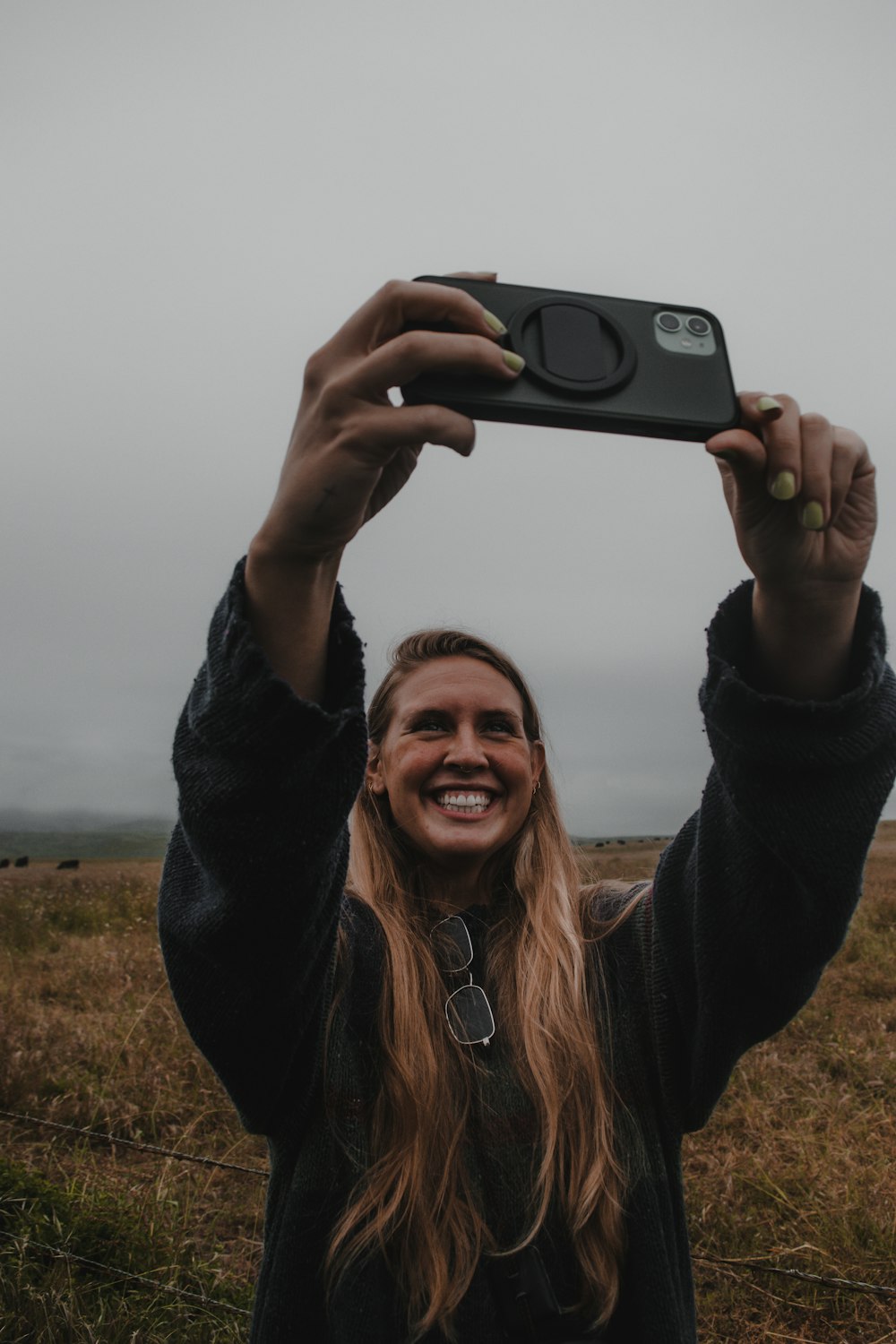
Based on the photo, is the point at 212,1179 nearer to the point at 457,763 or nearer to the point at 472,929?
the point at 472,929

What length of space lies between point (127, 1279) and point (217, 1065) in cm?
248

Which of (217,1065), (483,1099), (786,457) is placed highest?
(786,457)

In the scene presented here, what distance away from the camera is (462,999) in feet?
6.13

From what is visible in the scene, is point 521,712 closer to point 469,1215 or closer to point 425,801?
point 425,801

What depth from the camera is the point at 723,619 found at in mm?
1446

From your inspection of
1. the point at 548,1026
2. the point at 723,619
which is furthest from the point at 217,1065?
the point at 723,619

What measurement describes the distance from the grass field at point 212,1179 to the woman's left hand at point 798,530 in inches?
58.6

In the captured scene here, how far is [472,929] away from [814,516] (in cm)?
131

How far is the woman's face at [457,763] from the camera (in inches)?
86.2

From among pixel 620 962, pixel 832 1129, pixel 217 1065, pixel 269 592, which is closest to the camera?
pixel 269 592

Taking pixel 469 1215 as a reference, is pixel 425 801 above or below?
above

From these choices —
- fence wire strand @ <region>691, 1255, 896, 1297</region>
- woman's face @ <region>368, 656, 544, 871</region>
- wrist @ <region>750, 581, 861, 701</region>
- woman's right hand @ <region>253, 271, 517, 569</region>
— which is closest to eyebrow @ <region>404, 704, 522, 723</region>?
woman's face @ <region>368, 656, 544, 871</region>

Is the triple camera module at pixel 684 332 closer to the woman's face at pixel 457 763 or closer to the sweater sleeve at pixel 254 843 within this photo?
the sweater sleeve at pixel 254 843

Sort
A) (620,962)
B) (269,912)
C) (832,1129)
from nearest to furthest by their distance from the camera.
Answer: (269,912) → (620,962) → (832,1129)
